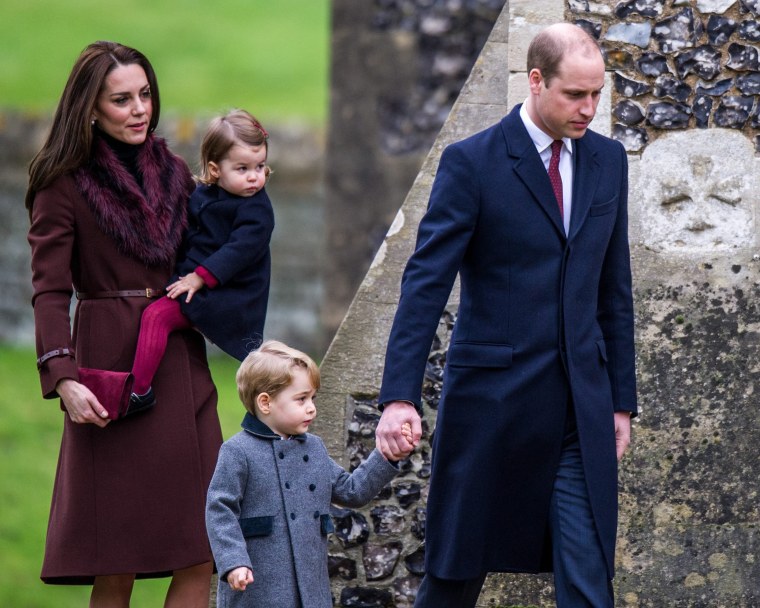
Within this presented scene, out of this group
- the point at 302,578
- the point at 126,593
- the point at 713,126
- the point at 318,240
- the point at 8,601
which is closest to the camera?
the point at 302,578

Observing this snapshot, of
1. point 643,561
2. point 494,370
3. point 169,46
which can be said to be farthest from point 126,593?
point 169,46

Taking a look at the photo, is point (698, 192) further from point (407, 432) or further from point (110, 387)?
point (110, 387)

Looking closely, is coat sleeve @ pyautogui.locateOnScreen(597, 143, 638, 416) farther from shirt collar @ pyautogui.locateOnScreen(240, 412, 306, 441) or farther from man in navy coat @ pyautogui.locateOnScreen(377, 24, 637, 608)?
shirt collar @ pyautogui.locateOnScreen(240, 412, 306, 441)

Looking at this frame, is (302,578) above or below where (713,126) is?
below

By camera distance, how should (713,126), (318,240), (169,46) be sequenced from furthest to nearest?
1. (169,46)
2. (318,240)
3. (713,126)

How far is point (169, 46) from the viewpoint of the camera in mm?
22531

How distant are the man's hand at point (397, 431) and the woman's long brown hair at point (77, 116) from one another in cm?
118

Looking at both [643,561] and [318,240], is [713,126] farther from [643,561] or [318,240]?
[318,240]

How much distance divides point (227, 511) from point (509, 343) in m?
0.82

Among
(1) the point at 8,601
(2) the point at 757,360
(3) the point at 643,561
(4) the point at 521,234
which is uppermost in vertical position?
(4) the point at 521,234

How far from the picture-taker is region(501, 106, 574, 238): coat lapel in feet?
13.6

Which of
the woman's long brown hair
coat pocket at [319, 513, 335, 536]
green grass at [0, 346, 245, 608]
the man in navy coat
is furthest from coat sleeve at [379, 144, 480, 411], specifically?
green grass at [0, 346, 245, 608]

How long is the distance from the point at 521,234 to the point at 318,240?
34.4 feet

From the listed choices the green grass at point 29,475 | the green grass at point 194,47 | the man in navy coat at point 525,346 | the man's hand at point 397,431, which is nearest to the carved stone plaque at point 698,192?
the man in navy coat at point 525,346
